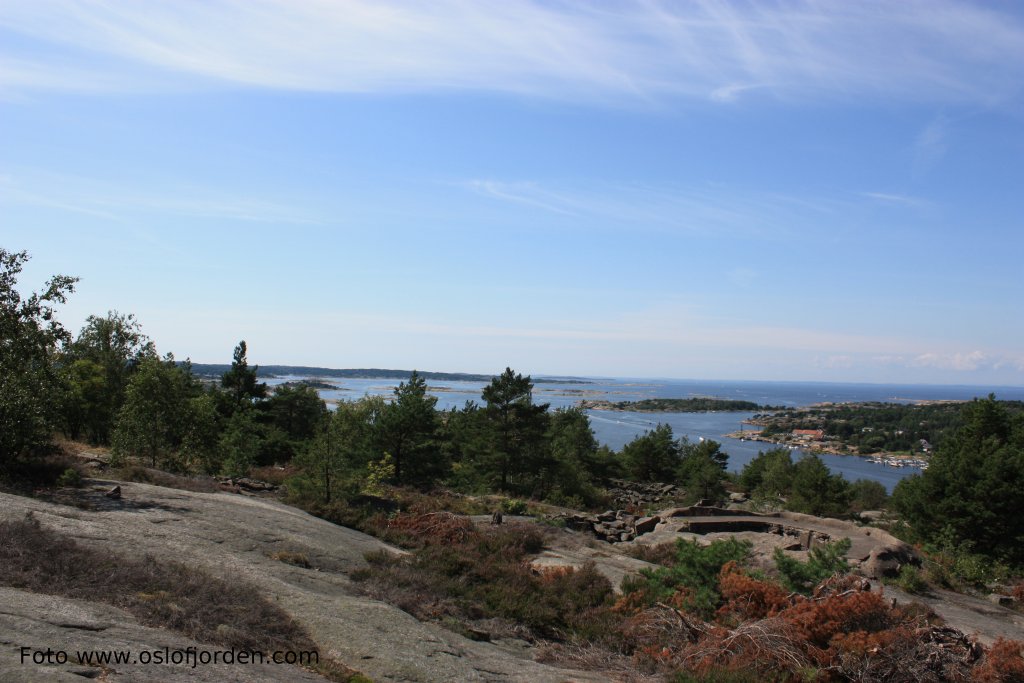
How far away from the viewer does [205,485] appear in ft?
50.0

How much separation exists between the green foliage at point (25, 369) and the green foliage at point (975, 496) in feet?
85.6

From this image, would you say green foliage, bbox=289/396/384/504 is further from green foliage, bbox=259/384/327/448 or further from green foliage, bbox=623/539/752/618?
green foliage, bbox=259/384/327/448

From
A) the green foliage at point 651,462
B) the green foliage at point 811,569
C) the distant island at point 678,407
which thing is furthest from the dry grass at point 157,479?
the distant island at point 678,407

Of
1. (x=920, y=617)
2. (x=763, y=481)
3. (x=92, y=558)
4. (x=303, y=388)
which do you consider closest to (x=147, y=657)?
(x=92, y=558)

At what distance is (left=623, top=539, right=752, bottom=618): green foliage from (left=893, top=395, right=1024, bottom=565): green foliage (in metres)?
14.4

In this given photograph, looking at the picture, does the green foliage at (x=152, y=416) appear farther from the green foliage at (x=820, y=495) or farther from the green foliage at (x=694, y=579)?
the green foliage at (x=820, y=495)

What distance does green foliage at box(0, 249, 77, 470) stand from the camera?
12.4 m

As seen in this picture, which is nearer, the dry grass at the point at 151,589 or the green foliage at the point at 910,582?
the dry grass at the point at 151,589

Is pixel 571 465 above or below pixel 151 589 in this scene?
below

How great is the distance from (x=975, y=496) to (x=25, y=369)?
2823cm

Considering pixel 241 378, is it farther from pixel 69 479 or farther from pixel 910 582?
pixel 910 582

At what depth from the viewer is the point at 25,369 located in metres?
14.0

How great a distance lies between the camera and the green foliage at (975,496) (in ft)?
66.1

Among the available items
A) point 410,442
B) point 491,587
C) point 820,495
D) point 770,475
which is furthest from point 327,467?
point 770,475
